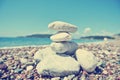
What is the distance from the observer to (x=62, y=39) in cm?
805

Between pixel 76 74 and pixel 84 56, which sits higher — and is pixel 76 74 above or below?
below

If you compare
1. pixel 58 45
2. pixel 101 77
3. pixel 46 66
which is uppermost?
pixel 58 45

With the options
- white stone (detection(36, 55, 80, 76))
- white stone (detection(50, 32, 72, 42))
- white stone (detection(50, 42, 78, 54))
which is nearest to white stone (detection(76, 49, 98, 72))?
white stone (detection(36, 55, 80, 76))

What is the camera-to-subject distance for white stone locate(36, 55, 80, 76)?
24.5 ft

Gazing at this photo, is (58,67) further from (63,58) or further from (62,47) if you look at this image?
(62,47)

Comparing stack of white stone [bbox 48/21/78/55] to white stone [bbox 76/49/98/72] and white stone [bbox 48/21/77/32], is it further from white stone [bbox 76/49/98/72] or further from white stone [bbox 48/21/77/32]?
white stone [bbox 76/49/98/72]

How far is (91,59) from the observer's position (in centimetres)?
794

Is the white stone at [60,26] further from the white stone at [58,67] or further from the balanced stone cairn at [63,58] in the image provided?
the white stone at [58,67]

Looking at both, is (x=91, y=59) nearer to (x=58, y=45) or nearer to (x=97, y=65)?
(x=97, y=65)

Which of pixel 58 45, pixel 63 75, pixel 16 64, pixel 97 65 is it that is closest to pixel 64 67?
pixel 63 75

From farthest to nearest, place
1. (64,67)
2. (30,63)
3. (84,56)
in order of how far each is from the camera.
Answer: (30,63) → (84,56) → (64,67)

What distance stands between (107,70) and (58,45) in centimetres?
207

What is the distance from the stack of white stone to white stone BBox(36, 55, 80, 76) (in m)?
0.41

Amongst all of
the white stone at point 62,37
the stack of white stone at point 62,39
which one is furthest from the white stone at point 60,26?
the white stone at point 62,37
